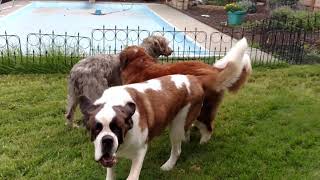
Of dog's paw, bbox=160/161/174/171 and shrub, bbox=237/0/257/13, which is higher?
shrub, bbox=237/0/257/13

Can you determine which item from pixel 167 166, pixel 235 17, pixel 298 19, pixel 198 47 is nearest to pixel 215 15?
pixel 235 17

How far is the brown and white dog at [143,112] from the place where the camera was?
3.35 m

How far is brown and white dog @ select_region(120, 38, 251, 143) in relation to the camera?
4879 millimetres

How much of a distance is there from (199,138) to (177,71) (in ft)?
3.27

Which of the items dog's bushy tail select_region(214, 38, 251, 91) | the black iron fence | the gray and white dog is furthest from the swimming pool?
dog's bushy tail select_region(214, 38, 251, 91)

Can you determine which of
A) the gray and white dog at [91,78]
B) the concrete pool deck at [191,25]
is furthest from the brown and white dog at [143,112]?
the concrete pool deck at [191,25]

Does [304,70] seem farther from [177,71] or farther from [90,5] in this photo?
[90,5]

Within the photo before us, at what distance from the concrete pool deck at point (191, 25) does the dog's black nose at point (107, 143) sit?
6.68 meters

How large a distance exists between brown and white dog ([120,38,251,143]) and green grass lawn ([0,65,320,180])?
15.2 inches

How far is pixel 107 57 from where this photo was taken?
5.66 metres

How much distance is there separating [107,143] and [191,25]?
11339 millimetres

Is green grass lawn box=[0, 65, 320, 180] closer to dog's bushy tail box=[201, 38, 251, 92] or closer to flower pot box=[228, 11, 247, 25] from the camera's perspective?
dog's bushy tail box=[201, 38, 251, 92]

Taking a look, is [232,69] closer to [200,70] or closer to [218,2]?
[200,70]

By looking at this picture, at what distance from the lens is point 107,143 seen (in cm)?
333
